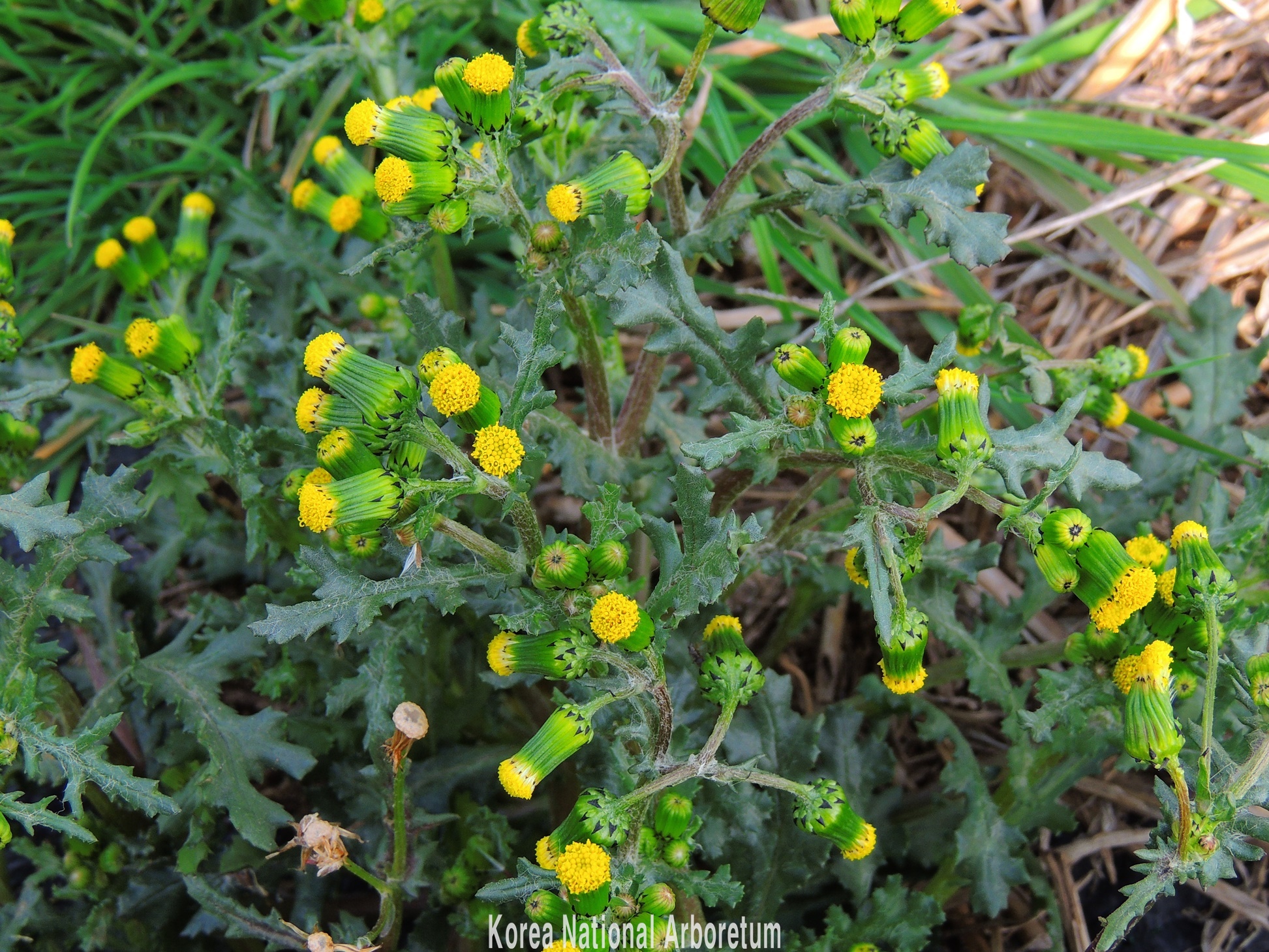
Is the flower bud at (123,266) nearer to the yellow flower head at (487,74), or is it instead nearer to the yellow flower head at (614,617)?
the yellow flower head at (487,74)

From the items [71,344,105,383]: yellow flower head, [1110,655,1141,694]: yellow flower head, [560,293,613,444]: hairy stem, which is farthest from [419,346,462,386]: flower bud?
[1110,655,1141,694]: yellow flower head

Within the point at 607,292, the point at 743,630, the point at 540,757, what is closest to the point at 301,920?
the point at 540,757

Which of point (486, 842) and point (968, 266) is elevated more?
point (968, 266)

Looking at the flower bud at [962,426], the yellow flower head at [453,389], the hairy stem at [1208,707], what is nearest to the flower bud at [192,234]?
the yellow flower head at [453,389]

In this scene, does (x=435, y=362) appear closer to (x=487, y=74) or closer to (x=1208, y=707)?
(x=487, y=74)

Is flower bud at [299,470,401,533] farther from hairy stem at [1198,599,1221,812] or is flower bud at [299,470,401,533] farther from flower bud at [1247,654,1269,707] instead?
flower bud at [1247,654,1269,707]

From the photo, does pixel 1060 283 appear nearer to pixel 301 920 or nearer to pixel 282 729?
pixel 282 729

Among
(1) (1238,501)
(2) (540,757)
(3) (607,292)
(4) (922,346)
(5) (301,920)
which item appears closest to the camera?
(2) (540,757)
